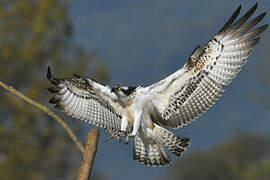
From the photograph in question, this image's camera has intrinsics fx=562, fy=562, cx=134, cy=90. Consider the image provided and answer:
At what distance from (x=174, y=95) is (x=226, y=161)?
2638cm

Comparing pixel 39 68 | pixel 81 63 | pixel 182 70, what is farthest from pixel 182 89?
pixel 39 68

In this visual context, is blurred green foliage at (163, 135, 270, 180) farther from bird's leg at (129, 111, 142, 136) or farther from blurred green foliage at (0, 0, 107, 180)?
bird's leg at (129, 111, 142, 136)

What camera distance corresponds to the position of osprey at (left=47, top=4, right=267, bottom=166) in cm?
568

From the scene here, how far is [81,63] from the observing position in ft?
66.6

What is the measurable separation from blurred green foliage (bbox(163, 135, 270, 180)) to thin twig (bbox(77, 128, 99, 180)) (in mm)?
26051

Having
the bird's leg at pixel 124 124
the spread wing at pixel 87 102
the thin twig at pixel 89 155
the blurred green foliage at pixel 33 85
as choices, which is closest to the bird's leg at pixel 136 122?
the bird's leg at pixel 124 124

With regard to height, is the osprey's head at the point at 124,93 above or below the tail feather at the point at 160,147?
above

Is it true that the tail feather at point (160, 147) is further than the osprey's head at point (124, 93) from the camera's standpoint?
Yes

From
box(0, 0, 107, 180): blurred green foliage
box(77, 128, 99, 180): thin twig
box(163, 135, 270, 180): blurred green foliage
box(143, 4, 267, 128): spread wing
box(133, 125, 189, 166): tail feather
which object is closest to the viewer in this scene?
box(77, 128, 99, 180): thin twig

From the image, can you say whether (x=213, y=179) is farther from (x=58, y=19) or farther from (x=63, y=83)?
(x=63, y=83)

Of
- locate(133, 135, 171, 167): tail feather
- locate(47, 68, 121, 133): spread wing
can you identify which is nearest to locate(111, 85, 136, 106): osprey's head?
locate(47, 68, 121, 133): spread wing

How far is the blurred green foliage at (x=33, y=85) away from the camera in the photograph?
20.0 m

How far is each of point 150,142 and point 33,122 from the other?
572 inches

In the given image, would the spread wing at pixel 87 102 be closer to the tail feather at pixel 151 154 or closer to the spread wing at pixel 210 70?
the tail feather at pixel 151 154
